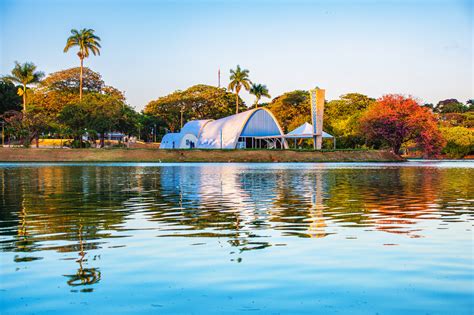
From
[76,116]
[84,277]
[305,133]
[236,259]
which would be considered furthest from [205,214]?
[76,116]

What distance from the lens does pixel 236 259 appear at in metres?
9.79

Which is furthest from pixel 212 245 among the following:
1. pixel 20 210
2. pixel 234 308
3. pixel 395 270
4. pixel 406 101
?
pixel 406 101

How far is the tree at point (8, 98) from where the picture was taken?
110875 mm

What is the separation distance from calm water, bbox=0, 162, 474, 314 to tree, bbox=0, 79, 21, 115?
3914 inches

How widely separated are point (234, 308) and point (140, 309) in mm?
1103

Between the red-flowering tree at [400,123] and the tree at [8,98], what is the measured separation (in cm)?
6580

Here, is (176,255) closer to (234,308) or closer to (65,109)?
(234,308)

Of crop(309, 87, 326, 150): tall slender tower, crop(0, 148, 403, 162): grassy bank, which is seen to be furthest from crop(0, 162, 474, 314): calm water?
crop(309, 87, 326, 150): tall slender tower

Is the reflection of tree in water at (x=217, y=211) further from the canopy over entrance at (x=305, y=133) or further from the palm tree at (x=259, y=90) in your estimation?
the palm tree at (x=259, y=90)

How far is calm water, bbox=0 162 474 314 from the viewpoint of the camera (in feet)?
23.6

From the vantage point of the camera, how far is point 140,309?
6852 millimetres

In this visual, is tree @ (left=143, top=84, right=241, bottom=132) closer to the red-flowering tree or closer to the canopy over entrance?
the canopy over entrance

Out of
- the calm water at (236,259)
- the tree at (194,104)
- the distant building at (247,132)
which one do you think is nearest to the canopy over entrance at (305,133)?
the distant building at (247,132)

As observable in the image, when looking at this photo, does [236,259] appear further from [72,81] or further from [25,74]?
[72,81]
